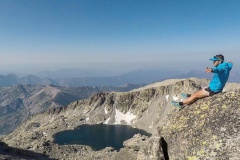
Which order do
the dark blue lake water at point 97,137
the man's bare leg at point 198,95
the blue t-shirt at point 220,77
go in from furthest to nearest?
the dark blue lake water at point 97,137, the man's bare leg at point 198,95, the blue t-shirt at point 220,77

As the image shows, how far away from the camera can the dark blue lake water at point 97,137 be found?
164 m

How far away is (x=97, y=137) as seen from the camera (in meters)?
180

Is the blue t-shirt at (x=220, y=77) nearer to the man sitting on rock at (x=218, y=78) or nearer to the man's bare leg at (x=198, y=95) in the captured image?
A: the man sitting on rock at (x=218, y=78)

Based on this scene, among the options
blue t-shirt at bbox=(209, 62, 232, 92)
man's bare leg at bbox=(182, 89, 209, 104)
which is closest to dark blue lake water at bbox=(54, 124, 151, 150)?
man's bare leg at bbox=(182, 89, 209, 104)

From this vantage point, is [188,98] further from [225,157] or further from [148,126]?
[148,126]

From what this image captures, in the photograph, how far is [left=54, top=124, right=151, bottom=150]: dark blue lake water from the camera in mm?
164113

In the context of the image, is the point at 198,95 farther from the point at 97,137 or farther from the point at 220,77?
the point at 97,137

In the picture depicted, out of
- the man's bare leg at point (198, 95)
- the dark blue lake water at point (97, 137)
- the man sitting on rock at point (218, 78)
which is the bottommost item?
the dark blue lake water at point (97, 137)

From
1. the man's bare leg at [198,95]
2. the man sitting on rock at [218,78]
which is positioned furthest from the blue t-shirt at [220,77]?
the man's bare leg at [198,95]

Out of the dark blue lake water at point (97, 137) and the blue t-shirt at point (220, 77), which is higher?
the blue t-shirt at point (220, 77)

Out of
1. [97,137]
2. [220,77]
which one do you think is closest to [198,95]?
[220,77]

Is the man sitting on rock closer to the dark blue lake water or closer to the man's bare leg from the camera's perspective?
the man's bare leg

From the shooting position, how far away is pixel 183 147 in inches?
609

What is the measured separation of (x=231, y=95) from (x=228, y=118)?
5.97 feet
